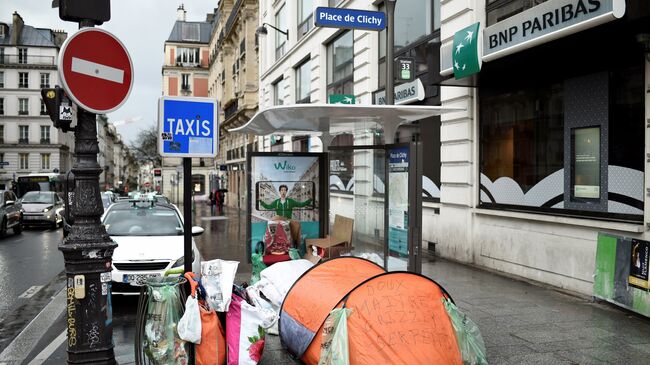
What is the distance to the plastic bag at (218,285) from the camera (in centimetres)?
470

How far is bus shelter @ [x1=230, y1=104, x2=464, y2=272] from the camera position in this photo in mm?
6383

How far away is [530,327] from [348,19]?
535cm

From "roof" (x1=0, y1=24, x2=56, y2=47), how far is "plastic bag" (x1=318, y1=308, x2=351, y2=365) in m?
79.0

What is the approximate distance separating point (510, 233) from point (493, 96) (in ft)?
9.22

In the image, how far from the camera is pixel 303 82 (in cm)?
2419

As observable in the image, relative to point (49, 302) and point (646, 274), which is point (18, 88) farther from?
point (646, 274)

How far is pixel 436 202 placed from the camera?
1225cm

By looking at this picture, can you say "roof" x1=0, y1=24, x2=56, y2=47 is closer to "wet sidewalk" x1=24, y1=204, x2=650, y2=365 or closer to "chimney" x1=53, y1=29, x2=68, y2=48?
"chimney" x1=53, y1=29, x2=68, y2=48

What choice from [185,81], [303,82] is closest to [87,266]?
[303,82]

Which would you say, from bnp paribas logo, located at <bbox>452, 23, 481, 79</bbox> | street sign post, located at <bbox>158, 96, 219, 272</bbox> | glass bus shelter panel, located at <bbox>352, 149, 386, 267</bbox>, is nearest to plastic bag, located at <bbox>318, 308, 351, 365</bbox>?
street sign post, located at <bbox>158, 96, 219, 272</bbox>

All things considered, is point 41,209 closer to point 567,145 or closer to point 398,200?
point 398,200

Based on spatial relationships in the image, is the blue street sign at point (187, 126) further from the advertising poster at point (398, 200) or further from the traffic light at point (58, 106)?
the advertising poster at point (398, 200)

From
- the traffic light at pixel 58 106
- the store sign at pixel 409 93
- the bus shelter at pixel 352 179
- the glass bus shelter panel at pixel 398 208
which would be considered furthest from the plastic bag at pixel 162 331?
the store sign at pixel 409 93

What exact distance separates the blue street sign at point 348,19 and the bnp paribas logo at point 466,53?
142cm
